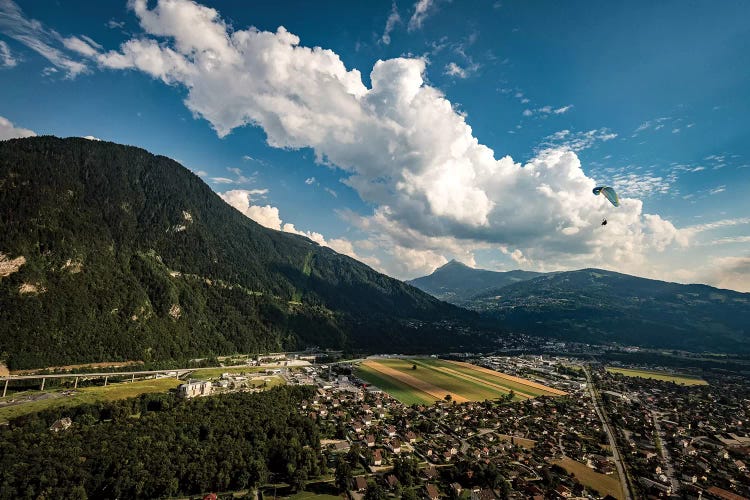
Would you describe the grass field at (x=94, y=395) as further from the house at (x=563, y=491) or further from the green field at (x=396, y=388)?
the house at (x=563, y=491)

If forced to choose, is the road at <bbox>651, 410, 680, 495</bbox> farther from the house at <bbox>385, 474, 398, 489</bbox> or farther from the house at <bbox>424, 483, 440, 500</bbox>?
the house at <bbox>385, 474, 398, 489</bbox>

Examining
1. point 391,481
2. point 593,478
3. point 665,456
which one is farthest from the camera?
point 665,456

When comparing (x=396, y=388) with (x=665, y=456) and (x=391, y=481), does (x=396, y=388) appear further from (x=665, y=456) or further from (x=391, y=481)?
(x=665, y=456)

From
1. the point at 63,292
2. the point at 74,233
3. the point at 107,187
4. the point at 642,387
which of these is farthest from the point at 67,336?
the point at 642,387

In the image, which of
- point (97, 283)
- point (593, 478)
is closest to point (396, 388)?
point (593, 478)

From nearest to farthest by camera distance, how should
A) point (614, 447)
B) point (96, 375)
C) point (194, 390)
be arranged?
point (614, 447), point (194, 390), point (96, 375)

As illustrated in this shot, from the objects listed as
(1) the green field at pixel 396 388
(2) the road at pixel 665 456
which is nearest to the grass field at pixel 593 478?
(2) the road at pixel 665 456

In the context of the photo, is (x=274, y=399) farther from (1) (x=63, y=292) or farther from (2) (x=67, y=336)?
(1) (x=63, y=292)
